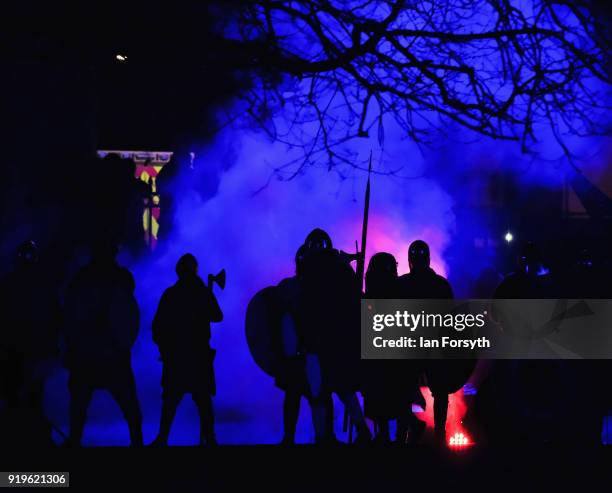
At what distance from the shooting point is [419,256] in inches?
273

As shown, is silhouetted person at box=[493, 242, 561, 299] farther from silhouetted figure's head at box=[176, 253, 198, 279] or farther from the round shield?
silhouetted figure's head at box=[176, 253, 198, 279]

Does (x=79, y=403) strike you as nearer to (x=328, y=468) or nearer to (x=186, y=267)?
(x=186, y=267)

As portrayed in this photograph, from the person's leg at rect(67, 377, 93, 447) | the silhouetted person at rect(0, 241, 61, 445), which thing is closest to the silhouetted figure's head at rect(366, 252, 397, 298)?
the person's leg at rect(67, 377, 93, 447)

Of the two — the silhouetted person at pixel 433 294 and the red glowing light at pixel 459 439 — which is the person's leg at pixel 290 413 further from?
the red glowing light at pixel 459 439

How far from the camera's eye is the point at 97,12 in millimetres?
8797

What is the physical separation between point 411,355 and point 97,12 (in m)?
4.72

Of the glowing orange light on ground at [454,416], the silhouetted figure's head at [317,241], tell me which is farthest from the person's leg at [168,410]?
the glowing orange light on ground at [454,416]

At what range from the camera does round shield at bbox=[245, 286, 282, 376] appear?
6730mm

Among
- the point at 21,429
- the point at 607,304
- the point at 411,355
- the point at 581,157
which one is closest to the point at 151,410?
the point at 21,429

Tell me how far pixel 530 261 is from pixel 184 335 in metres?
2.84

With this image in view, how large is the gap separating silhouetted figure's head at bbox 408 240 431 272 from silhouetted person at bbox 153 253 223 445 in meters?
1.59

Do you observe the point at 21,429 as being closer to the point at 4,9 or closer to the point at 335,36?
the point at 4,9

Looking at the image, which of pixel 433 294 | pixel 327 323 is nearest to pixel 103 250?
pixel 327 323

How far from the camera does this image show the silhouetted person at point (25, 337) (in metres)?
6.93
